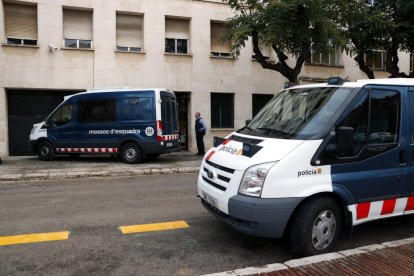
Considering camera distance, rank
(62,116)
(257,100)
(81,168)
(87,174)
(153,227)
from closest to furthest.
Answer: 1. (153,227)
2. (87,174)
3. (81,168)
4. (62,116)
5. (257,100)

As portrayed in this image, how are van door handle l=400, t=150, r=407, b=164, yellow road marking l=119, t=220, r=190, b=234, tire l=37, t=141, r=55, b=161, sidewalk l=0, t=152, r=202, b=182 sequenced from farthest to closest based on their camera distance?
tire l=37, t=141, r=55, b=161
sidewalk l=0, t=152, r=202, b=182
yellow road marking l=119, t=220, r=190, b=234
van door handle l=400, t=150, r=407, b=164

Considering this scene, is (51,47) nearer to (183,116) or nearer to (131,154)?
(131,154)

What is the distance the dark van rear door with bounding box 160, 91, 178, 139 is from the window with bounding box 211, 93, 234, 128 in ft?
16.5

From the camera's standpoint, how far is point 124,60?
17344 mm

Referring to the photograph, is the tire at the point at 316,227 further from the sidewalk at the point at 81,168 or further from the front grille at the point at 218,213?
the sidewalk at the point at 81,168

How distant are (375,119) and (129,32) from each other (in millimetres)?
14510

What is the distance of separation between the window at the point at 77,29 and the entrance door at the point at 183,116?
443cm

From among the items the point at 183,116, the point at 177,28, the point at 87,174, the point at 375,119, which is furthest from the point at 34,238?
the point at 177,28

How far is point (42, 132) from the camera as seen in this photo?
558 inches

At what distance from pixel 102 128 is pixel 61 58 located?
4557 mm

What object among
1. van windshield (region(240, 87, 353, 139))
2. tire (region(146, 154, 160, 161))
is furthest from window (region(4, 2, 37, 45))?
van windshield (region(240, 87, 353, 139))

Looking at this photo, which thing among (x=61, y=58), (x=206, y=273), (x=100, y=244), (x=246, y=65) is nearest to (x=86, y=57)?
(x=61, y=58)

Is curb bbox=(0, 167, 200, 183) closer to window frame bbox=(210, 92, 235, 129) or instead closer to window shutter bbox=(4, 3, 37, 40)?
window frame bbox=(210, 92, 235, 129)

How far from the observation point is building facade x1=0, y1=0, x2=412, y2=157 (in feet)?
53.0
